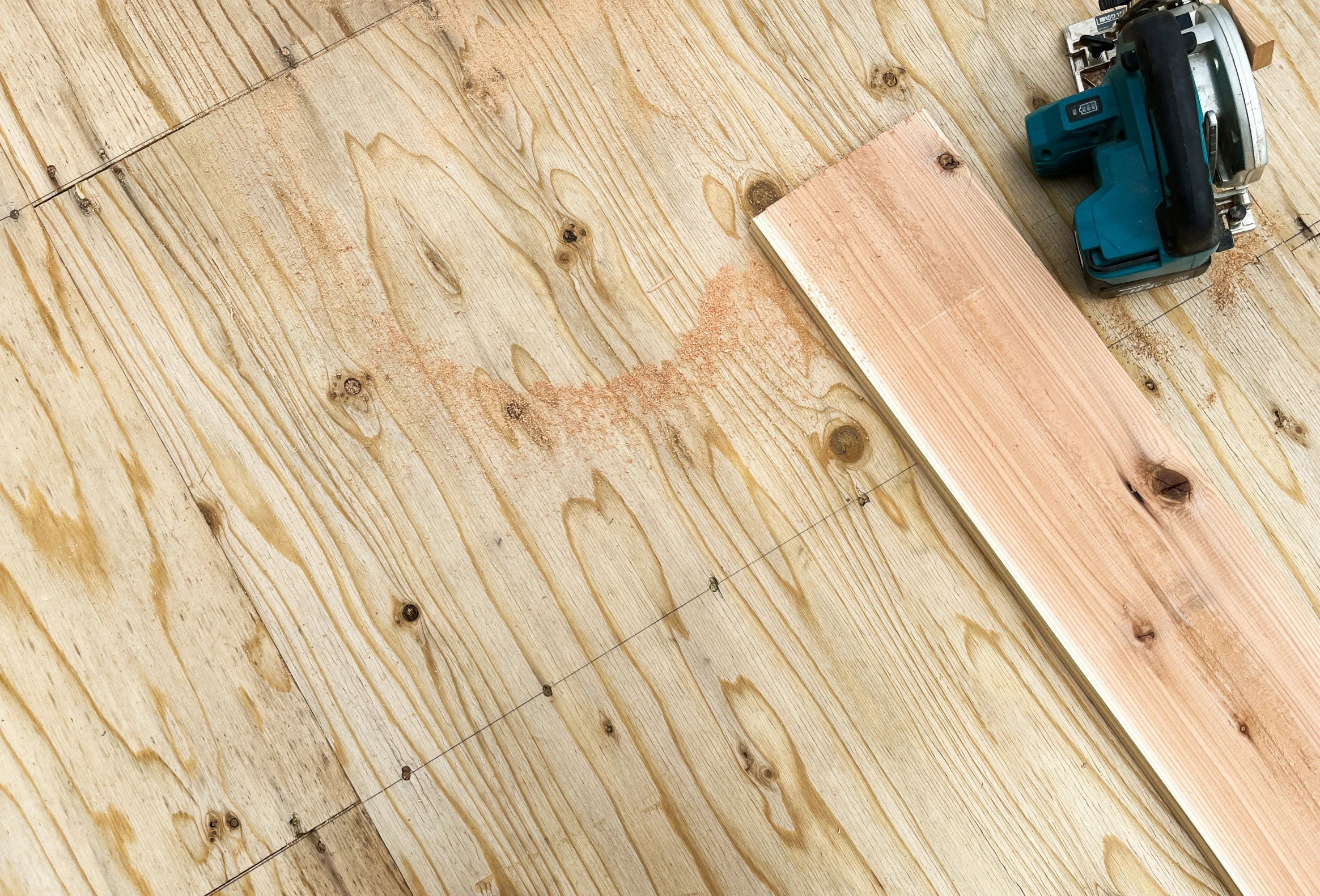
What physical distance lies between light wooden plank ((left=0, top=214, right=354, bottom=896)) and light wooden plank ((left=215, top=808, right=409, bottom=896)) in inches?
1.0

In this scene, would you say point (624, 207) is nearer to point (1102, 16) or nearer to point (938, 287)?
point (938, 287)

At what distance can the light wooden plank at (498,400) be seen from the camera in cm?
119

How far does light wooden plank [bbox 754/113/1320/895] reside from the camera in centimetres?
108

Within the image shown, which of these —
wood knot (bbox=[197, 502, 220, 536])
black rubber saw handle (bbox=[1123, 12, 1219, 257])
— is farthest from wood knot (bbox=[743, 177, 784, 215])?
wood knot (bbox=[197, 502, 220, 536])

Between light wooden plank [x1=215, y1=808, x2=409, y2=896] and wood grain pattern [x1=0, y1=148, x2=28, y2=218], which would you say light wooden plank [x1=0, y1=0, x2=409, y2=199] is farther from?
light wooden plank [x1=215, y1=808, x2=409, y2=896]

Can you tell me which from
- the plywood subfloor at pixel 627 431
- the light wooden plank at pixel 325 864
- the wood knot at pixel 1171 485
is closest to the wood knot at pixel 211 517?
the plywood subfloor at pixel 627 431

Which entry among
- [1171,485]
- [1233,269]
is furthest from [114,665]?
[1233,269]

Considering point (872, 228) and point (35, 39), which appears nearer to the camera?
point (872, 228)

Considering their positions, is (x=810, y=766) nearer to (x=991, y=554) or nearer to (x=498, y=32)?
(x=991, y=554)

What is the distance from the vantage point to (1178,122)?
3.22 feet

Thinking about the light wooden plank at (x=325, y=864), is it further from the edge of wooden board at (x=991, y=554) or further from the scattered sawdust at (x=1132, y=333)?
the scattered sawdust at (x=1132, y=333)

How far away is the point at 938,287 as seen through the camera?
117 centimetres

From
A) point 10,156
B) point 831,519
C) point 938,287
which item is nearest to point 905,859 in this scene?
point 831,519

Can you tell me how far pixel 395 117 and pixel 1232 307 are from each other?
1284 millimetres
